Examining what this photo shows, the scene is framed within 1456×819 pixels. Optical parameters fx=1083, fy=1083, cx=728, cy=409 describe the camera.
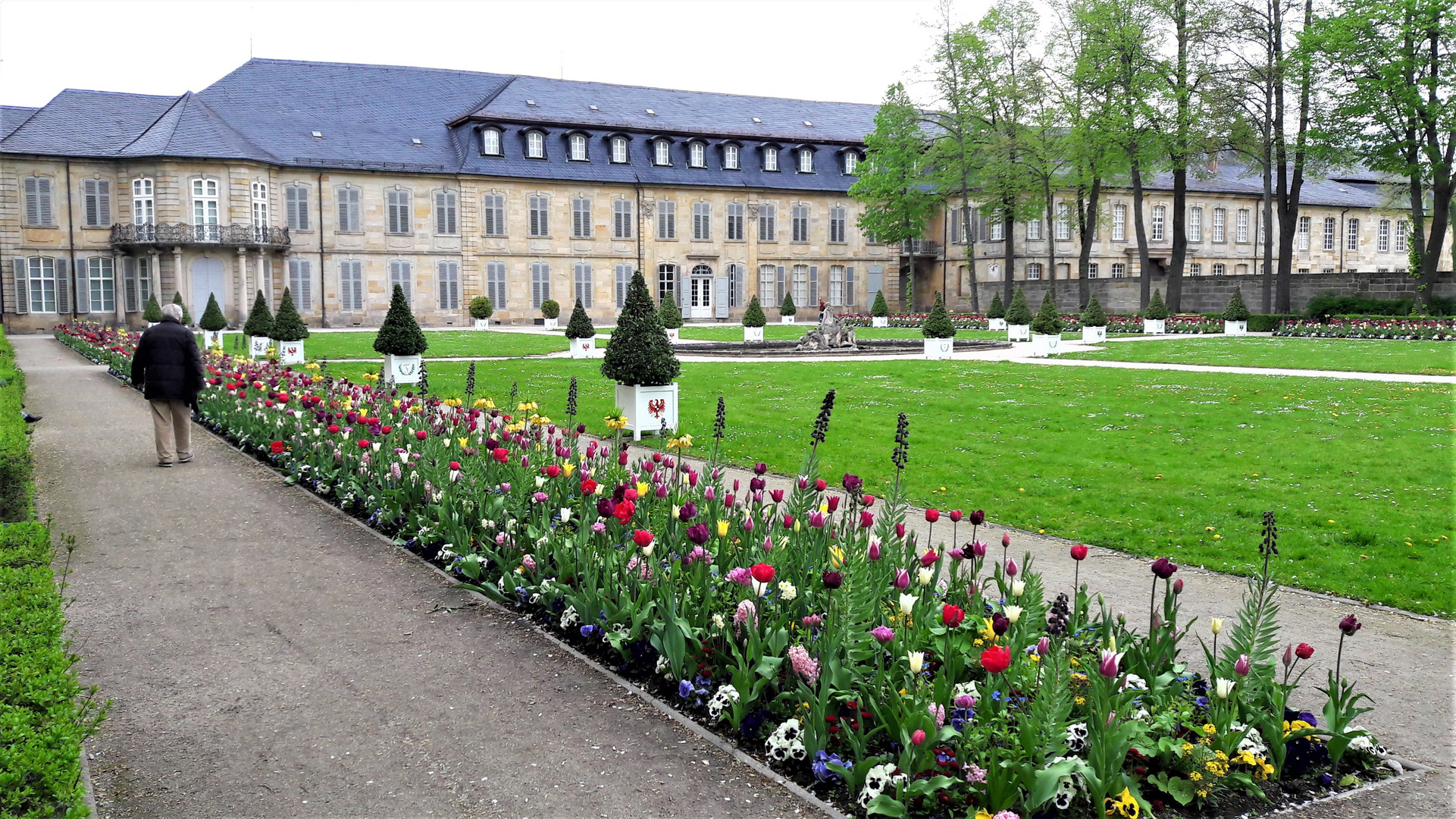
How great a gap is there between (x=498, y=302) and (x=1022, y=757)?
1796 inches

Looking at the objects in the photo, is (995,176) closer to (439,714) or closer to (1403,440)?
(1403,440)

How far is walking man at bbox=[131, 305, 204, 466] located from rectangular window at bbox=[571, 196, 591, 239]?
3795cm

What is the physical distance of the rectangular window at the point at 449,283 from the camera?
4644 centimetres

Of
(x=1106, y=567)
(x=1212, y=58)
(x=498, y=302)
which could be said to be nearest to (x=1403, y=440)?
(x=1106, y=567)

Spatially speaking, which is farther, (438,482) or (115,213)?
(115,213)

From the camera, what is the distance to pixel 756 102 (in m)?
55.1

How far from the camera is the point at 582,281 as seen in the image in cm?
4919

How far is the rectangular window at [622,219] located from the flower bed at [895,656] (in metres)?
43.3

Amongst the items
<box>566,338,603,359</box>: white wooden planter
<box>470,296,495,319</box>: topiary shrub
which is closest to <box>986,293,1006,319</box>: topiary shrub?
<box>566,338,603,359</box>: white wooden planter

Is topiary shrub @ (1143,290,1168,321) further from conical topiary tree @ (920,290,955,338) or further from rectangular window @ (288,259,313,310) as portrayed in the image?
rectangular window @ (288,259,313,310)

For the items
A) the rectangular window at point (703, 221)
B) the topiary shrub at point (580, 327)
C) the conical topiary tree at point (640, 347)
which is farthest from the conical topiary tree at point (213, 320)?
the rectangular window at point (703, 221)

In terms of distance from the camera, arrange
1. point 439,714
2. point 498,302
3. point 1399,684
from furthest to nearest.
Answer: point 498,302 < point 1399,684 < point 439,714

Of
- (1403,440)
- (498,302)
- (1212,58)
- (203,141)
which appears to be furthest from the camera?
(498,302)

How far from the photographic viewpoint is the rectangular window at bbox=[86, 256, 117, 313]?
1630 inches
